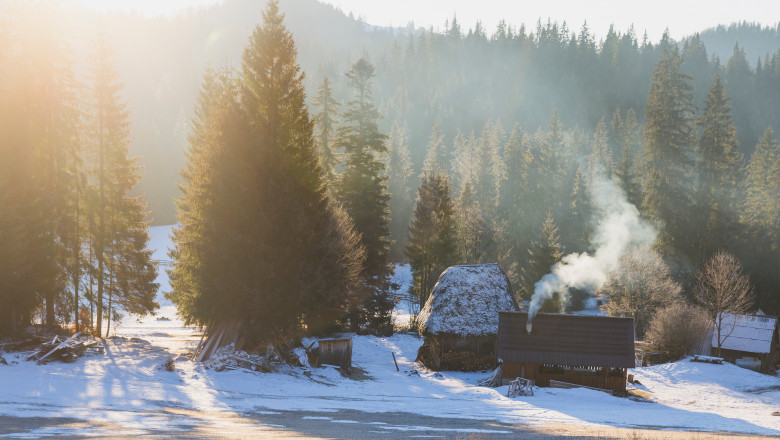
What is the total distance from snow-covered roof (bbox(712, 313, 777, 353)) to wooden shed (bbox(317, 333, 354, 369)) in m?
26.9

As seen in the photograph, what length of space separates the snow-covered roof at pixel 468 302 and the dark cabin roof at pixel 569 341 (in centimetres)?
320

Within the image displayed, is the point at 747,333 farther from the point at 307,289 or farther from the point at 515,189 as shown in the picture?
the point at 515,189

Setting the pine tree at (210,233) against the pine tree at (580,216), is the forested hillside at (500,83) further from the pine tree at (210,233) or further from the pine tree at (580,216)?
the pine tree at (210,233)

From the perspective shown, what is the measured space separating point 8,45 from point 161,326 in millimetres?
25645

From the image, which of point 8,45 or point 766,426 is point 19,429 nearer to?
point 8,45

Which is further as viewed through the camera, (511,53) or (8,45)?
(511,53)

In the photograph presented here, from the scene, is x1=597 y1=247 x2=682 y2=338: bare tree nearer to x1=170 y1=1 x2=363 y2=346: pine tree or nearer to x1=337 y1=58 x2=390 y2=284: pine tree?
x1=337 y1=58 x2=390 y2=284: pine tree

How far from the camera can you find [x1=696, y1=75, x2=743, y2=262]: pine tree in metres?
53.8

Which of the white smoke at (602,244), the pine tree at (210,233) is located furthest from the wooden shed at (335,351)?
the white smoke at (602,244)

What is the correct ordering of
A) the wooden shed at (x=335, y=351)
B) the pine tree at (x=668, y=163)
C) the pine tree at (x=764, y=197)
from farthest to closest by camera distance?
the pine tree at (x=764, y=197)
the pine tree at (x=668, y=163)
the wooden shed at (x=335, y=351)

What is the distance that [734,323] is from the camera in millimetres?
39906

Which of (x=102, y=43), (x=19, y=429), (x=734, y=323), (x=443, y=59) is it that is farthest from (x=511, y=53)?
(x=19, y=429)

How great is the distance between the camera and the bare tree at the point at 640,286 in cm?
4425

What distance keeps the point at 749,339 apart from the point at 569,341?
61.7ft
